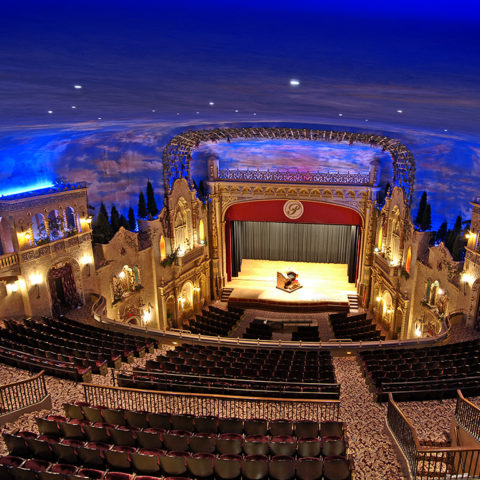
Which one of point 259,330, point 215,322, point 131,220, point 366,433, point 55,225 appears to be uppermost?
point 55,225

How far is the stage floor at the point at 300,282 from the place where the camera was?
974 inches

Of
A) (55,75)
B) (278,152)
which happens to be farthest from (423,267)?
(55,75)

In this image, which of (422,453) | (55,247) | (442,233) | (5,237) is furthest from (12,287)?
(442,233)

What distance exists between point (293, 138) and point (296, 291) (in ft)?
34.0

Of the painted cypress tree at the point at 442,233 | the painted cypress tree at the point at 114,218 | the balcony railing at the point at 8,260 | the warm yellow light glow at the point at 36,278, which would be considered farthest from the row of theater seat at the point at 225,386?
the painted cypress tree at the point at 114,218

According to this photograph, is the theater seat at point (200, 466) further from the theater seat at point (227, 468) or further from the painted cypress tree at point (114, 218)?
the painted cypress tree at point (114, 218)

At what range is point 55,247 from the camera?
1691 centimetres

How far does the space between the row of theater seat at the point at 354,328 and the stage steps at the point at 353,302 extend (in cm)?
194

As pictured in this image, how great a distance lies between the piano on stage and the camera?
25.3 meters

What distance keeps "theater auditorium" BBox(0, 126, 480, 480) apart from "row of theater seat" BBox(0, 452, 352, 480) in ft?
0.11

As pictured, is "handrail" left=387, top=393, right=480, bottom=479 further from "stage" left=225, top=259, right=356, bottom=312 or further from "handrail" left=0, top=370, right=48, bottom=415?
"stage" left=225, top=259, right=356, bottom=312

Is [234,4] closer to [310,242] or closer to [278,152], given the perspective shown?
[278,152]

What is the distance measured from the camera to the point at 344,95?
24.8 feet

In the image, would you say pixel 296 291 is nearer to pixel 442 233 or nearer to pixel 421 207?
pixel 421 207
